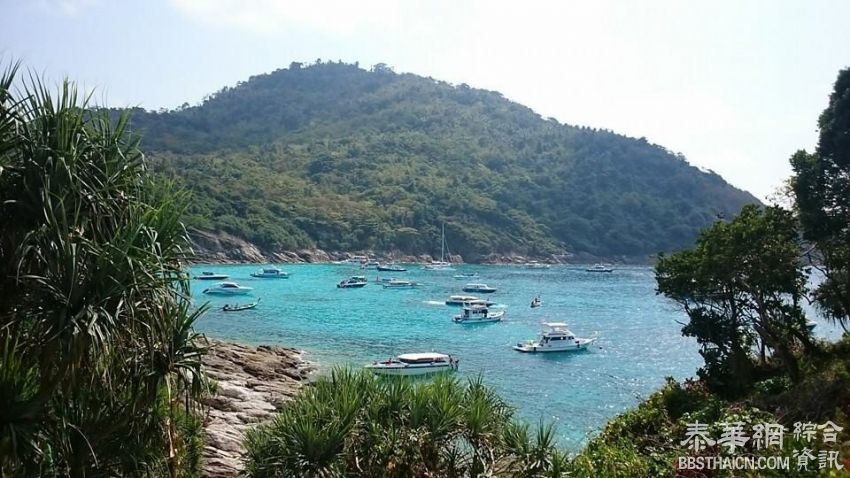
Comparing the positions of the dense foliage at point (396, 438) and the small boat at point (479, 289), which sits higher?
the dense foliage at point (396, 438)

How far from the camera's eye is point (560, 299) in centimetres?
6394

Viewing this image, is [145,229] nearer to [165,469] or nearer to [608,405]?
[165,469]

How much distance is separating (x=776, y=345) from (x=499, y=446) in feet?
44.7

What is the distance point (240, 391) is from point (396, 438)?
502 inches

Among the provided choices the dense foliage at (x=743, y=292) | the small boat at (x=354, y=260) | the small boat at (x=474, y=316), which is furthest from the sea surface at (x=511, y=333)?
the small boat at (x=354, y=260)

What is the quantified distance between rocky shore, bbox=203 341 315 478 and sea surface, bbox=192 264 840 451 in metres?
2.66

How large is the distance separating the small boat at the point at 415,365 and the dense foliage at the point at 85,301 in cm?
2119

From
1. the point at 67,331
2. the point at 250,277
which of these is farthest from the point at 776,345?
the point at 250,277

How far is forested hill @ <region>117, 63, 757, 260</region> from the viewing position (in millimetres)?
104875

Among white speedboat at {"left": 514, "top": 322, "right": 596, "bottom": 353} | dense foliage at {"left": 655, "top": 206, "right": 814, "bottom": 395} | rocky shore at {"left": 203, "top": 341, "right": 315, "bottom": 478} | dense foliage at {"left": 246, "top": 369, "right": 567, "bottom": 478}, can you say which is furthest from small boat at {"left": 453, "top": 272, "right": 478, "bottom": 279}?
dense foliage at {"left": 246, "top": 369, "right": 567, "bottom": 478}

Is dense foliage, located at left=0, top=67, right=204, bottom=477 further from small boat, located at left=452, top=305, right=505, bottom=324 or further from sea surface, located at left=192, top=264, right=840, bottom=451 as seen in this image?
Result: small boat, located at left=452, top=305, right=505, bottom=324

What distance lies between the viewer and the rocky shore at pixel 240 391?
1239cm

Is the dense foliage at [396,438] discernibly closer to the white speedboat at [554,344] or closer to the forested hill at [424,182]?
the white speedboat at [554,344]

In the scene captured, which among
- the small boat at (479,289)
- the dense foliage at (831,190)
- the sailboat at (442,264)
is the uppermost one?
the dense foliage at (831,190)
